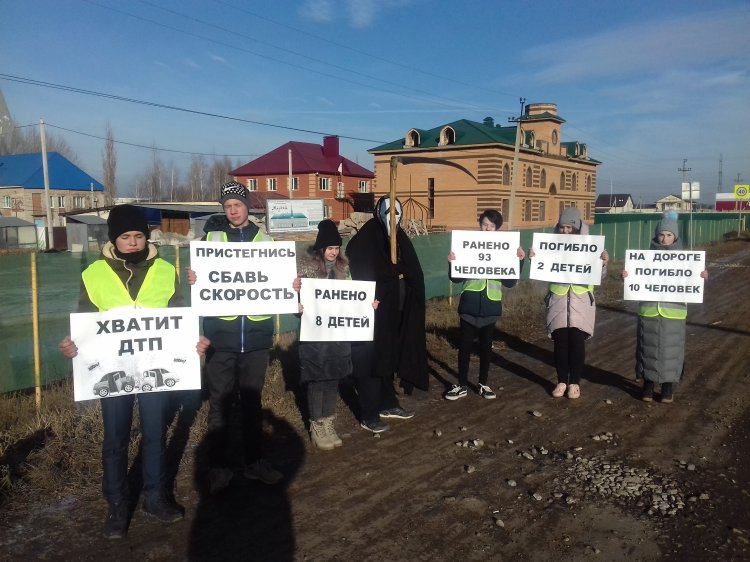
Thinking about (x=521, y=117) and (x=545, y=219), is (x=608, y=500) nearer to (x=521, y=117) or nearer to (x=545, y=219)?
(x=521, y=117)

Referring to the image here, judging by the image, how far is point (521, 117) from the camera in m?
28.0

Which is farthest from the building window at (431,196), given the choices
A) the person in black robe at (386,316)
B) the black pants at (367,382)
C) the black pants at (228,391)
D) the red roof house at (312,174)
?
the black pants at (228,391)

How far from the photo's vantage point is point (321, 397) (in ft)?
17.4

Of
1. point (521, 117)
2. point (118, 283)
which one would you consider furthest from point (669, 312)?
point (521, 117)

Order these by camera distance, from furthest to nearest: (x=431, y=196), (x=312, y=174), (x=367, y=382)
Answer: (x=312, y=174), (x=431, y=196), (x=367, y=382)

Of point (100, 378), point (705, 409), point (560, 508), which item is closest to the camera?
point (100, 378)

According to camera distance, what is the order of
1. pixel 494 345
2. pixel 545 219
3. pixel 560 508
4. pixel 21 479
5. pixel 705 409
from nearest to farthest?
1. pixel 560 508
2. pixel 21 479
3. pixel 705 409
4. pixel 494 345
5. pixel 545 219

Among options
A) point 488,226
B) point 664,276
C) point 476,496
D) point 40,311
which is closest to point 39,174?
point 40,311

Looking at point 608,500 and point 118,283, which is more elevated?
point 118,283

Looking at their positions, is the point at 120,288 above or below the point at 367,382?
above

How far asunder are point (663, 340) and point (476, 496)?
3.29 m

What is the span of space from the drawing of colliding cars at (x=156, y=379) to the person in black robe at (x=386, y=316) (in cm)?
A: 195

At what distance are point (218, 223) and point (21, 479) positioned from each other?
2.38 meters

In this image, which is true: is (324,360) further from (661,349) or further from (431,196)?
(431,196)
